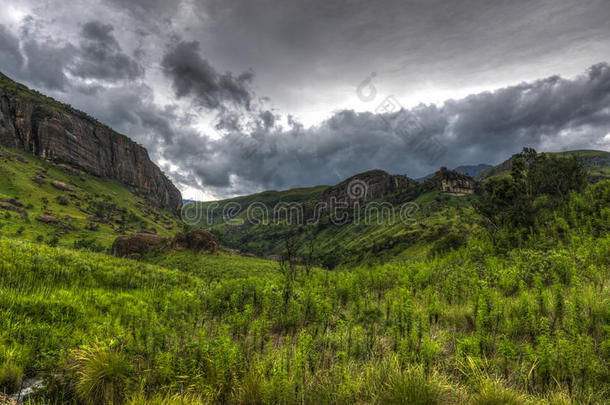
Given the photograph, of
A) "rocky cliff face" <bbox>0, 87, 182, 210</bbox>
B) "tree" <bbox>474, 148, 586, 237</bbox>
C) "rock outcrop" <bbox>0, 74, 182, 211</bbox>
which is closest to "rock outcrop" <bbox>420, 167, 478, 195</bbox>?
"tree" <bbox>474, 148, 586, 237</bbox>

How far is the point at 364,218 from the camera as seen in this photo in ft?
622

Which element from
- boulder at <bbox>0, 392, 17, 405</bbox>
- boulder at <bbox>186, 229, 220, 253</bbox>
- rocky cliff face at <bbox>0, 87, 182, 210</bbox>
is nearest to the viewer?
boulder at <bbox>0, 392, 17, 405</bbox>

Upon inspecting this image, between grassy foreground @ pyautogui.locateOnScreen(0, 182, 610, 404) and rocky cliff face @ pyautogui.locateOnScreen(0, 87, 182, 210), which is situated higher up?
rocky cliff face @ pyautogui.locateOnScreen(0, 87, 182, 210)

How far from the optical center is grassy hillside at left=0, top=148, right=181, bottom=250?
64.8 metres

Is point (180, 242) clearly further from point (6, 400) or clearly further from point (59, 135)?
point (59, 135)

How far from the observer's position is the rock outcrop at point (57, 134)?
127 m

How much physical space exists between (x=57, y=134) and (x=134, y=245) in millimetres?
146920

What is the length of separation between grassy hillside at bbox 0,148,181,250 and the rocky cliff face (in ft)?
26.4

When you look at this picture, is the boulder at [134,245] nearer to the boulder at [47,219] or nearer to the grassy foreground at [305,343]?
the grassy foreground at [305,343]

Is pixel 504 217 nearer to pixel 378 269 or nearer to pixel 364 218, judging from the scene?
pixel 378 269

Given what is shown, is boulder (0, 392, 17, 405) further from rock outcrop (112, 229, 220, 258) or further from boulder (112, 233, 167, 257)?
boulder (112, 233, 167, 257)

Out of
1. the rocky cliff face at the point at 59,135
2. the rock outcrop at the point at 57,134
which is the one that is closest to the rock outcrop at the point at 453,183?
the rocky cliff face at the point at 59,135

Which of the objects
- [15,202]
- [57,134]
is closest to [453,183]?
[15,202]

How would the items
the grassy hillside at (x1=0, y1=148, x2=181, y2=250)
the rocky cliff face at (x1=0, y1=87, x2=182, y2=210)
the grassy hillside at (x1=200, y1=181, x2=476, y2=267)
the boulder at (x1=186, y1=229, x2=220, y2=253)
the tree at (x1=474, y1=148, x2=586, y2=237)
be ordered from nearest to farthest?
the tree at (x1=474, y1=148, x2=586, y2=237)
the boulder at (x1=186, y1=229, x2=220, y2=253)
the grassy hillside at (x1=0, y1=148, x2=181, y2=250)
the grassy hillside at (x1=200, y1=181, x2=476, y2=267)
the rocky cliff face at (x1=0, y1=87, x2=182, y2=210)
